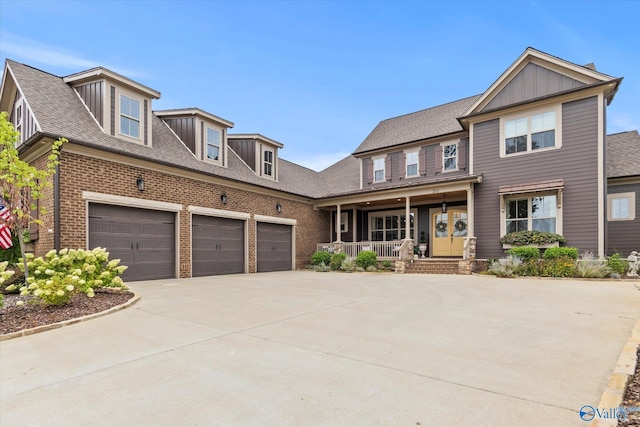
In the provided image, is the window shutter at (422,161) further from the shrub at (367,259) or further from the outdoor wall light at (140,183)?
the outdoor wall light at (140,183)

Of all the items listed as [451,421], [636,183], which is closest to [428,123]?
[636,183]

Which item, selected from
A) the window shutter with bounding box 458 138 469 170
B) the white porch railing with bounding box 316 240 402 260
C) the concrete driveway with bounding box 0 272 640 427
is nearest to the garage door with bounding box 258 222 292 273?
the white porch railing with bounding box 316 240 402 260

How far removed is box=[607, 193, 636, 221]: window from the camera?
13.4 meters

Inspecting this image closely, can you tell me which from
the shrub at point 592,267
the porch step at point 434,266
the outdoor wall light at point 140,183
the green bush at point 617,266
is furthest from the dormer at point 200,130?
the green bush at point 617,266

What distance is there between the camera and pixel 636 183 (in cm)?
1338

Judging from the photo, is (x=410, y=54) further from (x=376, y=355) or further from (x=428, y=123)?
(x=376, y=355)

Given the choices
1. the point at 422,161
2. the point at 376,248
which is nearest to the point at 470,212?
the point at 422,161

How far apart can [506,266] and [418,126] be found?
9072mm

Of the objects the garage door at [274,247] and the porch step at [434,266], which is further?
the garage door at [274,247]

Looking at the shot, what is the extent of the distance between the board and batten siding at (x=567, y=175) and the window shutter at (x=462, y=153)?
1337 mm

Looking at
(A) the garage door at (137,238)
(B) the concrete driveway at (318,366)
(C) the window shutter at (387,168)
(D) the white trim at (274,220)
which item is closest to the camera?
(B) the concrete driveway at (318,366)

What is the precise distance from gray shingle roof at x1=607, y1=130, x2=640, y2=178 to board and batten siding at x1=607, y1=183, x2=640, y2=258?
0.57m

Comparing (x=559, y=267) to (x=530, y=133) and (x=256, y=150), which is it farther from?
(x=256, y=150)

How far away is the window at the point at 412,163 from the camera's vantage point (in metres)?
17.1
